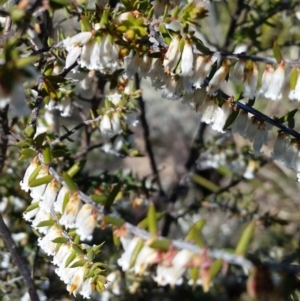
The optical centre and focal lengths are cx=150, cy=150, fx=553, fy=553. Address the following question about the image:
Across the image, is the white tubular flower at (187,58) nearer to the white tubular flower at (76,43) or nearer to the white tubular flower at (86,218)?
the white tubular flower at (76,43)

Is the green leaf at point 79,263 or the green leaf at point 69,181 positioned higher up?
Answer: the green leaf at point 69,181

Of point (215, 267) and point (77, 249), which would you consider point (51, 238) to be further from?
point (215, 267)

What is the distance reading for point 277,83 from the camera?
120 centimetres

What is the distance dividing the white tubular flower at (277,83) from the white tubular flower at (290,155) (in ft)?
0.43

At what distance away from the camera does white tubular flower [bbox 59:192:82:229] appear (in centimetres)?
108

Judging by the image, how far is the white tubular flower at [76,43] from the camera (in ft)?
3.59

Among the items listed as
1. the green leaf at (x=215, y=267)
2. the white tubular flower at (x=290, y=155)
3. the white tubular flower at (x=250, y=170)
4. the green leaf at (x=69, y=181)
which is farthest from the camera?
the white tubular flower at (x=250, y=170)

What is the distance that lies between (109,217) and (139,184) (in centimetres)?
107

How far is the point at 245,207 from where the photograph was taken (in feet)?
7.70

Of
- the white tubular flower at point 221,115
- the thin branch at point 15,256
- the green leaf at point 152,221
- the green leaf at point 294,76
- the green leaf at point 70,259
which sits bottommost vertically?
the thin branch at point 15,256

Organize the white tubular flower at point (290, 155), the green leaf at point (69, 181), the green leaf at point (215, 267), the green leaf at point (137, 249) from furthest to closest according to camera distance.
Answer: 1. the white tubular flower at point (290, 155)
2. the green leaf at point (69, 181)
3. the green leaf at point (137, 249)
4. the green leaf at point (215, 267)

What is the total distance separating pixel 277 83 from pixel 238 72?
→ 0.29 ft

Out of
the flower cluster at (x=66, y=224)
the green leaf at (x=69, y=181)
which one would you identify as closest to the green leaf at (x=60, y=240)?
the flower cluster at (x=66, y=224)

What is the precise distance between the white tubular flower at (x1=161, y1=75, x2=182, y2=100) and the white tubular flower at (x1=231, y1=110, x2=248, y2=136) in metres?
0.15
